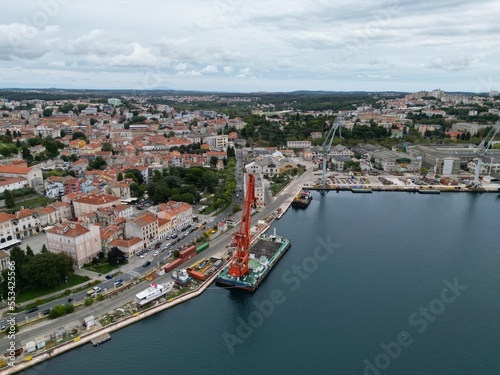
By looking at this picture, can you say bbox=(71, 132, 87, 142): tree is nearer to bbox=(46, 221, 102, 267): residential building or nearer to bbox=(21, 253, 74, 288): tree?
bbox=(46, 221, 102, 267): residential building

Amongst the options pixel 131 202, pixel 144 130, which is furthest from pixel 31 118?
pixel 131 202

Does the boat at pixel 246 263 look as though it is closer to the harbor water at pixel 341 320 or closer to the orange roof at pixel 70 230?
the harbor water at pixel 341 320

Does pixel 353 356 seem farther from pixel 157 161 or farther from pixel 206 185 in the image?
pixel 157 161

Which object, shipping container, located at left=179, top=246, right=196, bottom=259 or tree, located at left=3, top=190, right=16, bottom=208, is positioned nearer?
shipping container, located at left=179, top=246, right=196, bottom=259

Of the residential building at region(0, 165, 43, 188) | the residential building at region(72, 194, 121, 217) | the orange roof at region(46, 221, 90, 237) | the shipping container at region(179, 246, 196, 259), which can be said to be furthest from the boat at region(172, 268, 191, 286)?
the residential building at region(0, 165, 43, 188)

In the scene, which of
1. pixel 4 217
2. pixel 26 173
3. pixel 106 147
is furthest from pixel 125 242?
pixel 106 147

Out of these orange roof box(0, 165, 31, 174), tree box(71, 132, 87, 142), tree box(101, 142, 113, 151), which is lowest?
orange roof box(0, 165, 31, 174)
